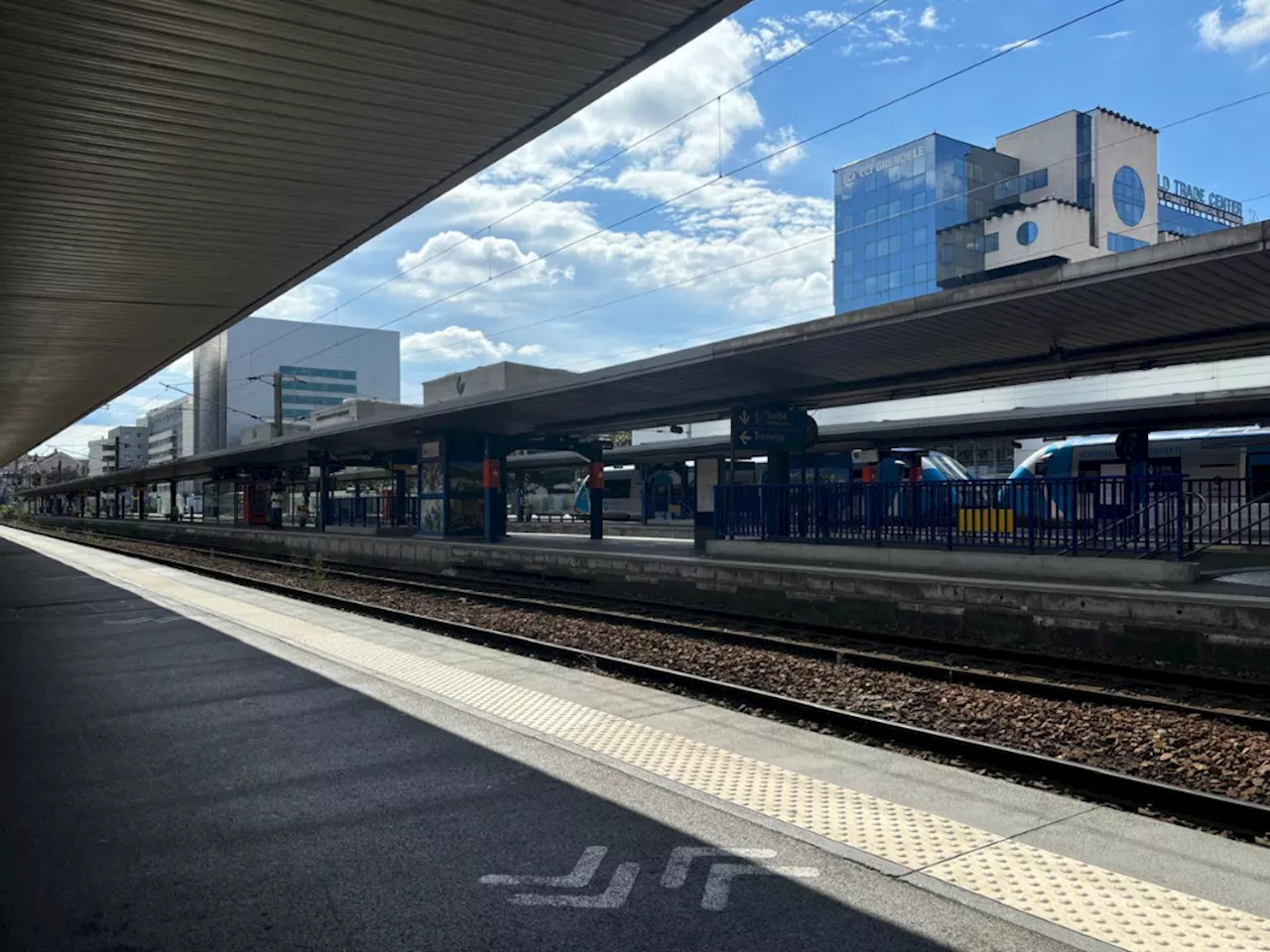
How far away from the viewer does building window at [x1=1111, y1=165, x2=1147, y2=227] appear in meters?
79.9

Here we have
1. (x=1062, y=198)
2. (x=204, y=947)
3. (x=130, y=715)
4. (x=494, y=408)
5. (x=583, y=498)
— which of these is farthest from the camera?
(x=1062, y=198)

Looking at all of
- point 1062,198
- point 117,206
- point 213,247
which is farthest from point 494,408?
point 1062,198

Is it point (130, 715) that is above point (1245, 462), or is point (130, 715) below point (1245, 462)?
below

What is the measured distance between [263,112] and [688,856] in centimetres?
610

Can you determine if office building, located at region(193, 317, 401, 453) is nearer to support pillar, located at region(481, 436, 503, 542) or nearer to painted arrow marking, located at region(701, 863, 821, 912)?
support pillar, located at region(481, 436, 503, 542)

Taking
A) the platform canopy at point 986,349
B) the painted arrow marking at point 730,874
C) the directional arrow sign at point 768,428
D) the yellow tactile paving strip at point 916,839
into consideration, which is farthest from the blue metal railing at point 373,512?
the painted arrow marking at point 730,874

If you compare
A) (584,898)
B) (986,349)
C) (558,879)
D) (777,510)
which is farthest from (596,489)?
(584,898)

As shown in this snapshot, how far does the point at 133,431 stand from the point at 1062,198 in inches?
5834

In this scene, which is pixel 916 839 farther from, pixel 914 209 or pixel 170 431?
pixel 170 431

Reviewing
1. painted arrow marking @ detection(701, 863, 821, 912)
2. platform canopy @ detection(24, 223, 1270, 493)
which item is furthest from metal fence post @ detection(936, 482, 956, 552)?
painted arrow marking @ detection(701, 863, 821, 912)

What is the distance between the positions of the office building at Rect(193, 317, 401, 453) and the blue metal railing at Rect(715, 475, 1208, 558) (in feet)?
364

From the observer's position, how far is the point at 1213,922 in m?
3.79

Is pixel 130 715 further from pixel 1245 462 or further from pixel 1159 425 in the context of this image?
pixel 1245 462

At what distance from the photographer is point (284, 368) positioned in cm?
12025
